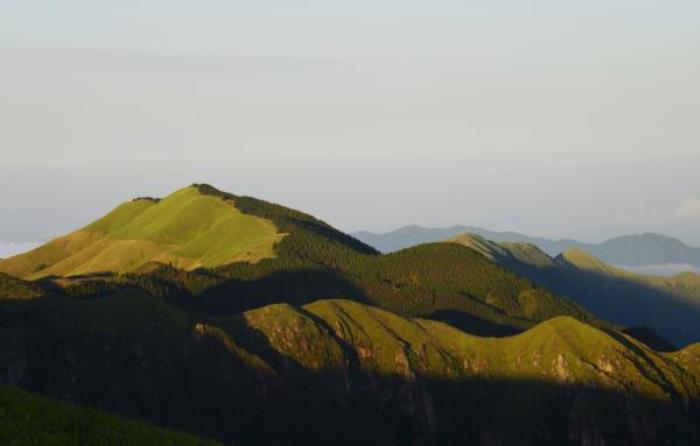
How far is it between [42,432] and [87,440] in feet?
11.0

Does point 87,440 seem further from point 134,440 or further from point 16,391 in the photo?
point 16,391

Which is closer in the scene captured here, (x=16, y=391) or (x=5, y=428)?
(x=5, y=428)

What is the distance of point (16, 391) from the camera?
90.8 m

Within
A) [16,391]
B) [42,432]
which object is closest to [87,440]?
[42,432]

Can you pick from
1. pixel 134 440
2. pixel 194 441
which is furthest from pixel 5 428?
pixel 194 441

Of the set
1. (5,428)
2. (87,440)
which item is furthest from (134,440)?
(5,428)

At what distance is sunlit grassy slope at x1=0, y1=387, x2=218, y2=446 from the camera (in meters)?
80.0

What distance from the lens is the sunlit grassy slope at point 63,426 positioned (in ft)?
262

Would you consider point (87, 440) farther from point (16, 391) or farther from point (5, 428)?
point (16, 391)

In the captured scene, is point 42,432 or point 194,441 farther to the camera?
point 194,441

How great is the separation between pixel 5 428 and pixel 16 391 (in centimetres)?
1100

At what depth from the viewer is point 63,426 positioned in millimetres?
83438

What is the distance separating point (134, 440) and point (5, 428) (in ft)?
32.3

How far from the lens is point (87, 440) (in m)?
82.3
